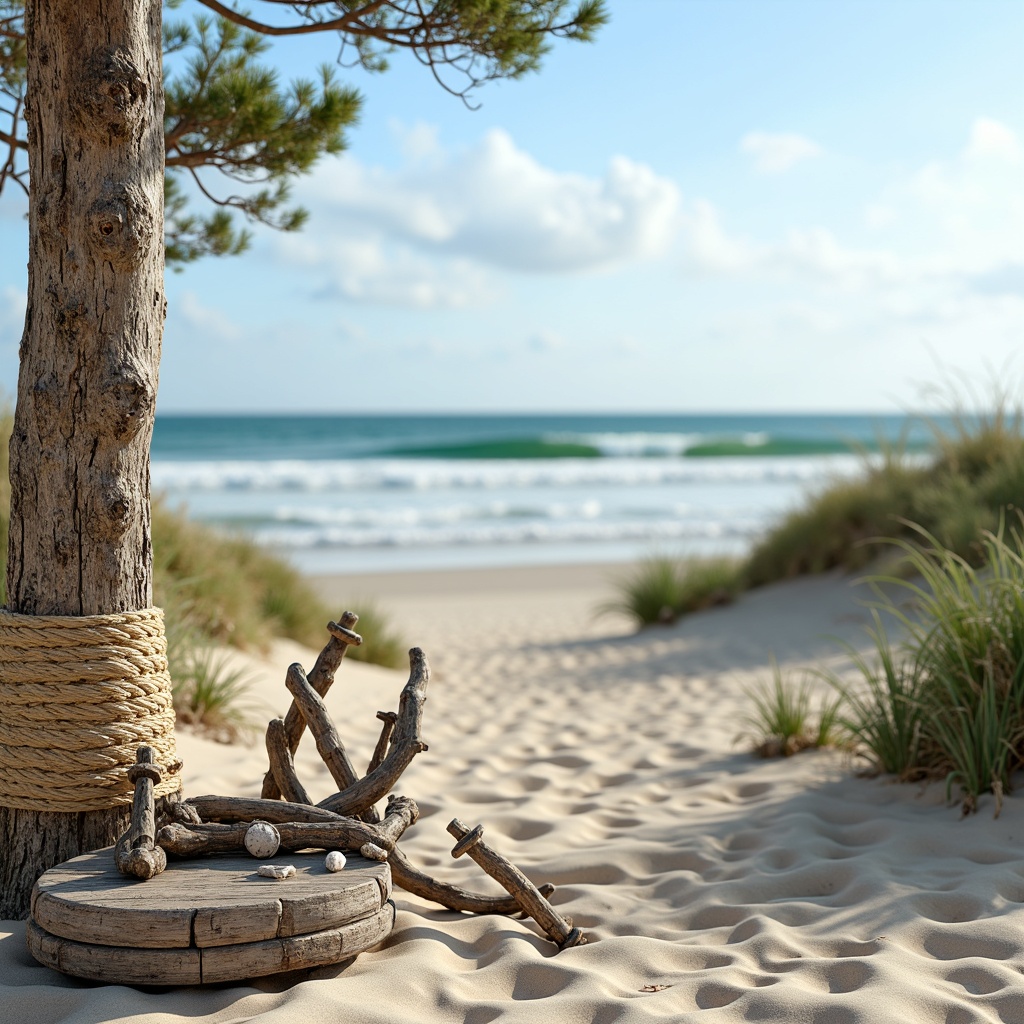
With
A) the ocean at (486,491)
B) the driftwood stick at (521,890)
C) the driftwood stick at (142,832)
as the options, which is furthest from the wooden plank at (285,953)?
the ocean at (486,491)

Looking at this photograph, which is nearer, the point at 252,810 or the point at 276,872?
the point at 276,872

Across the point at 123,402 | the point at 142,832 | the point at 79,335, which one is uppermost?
the point at 79,335

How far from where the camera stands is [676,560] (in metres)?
9.95

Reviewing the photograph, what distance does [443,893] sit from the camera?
281 centimetres

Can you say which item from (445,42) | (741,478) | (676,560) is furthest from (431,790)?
(741,478)

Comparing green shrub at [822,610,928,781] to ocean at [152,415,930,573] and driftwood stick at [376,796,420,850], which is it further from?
ocean at [152,415,930,573]

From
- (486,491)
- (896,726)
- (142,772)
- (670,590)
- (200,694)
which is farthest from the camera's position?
(486,491)

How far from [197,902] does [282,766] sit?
0.66m

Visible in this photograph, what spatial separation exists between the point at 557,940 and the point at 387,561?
1226cm

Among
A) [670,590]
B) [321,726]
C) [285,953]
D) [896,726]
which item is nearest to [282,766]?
[321,726]

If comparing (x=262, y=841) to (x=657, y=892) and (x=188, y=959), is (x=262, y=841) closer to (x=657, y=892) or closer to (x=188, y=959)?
(x=188, y=959)

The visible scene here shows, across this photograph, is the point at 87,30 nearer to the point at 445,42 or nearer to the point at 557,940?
the point at 445,42

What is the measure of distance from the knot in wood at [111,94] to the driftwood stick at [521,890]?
204 centimetres

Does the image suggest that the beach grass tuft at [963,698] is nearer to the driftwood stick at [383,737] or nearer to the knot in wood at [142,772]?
the driftwood stick at [383,737]
